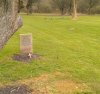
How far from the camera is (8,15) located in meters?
7.10

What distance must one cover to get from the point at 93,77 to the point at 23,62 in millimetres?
3202

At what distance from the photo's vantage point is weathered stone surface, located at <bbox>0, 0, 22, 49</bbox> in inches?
274

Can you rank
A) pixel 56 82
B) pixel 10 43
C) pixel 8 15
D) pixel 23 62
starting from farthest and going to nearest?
1. pixel 10 43
2. pixel 23 62
3. pixel 56 82
4. pixel 8 15

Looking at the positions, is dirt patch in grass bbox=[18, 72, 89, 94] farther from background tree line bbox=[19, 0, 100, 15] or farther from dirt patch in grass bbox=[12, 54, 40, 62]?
background tree line bbox=[19, 0, 100, 15]

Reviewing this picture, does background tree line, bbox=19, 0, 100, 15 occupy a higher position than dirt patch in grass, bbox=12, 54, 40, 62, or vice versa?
background tree line, bbox=19, 0, 100, 15

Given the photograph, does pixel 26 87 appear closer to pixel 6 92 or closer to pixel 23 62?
pixel 6 92

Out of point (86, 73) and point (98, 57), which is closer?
point (86, 73)

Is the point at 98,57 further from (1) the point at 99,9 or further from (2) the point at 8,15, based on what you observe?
(1) the point at 99,9

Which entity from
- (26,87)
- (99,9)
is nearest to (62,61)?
(26,87)

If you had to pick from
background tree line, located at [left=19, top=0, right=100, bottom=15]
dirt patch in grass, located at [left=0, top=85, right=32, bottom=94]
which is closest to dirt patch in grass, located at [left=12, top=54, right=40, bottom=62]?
dirt patch in grass, located at [left=0, top=85, right=32, bottom=94]

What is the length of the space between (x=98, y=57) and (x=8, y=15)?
9.15 m

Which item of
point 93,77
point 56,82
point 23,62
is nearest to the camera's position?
point 56,82

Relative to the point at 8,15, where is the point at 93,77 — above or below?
below

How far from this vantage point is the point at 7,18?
280 inches
